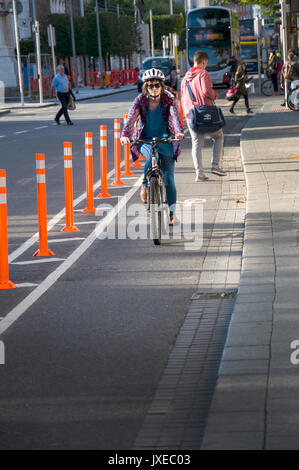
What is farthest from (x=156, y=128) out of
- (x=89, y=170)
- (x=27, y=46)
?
(x=27, y=46)

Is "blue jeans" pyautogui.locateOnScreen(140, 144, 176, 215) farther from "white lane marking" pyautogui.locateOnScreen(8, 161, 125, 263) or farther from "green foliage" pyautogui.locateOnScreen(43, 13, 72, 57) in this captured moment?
"green foliage" pyautogui.locateOnScreen(43, 13, 72, 57)

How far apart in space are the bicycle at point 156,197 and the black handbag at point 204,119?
4.40 metres

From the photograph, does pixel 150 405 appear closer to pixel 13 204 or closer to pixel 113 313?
pixel 113 313

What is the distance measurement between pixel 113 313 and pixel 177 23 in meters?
131

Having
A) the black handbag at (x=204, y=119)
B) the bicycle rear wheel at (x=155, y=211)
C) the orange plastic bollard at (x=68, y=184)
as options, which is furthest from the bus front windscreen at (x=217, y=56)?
the bicycle rear wheel at (x=155, y=211)

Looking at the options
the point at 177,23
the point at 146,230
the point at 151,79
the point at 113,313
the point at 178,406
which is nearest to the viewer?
the point at 178,406

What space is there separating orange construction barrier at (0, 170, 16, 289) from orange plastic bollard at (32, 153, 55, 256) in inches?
40.9

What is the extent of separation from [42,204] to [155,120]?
1894mm

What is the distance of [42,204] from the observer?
9.57m

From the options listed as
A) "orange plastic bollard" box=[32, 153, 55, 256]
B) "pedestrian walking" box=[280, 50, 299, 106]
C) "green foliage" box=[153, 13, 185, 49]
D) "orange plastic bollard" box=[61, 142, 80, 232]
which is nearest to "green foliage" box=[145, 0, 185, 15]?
"green foliage" box=[153, 13, 185, 49]

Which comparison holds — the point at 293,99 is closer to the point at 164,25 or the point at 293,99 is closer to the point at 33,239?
the point at 33,239

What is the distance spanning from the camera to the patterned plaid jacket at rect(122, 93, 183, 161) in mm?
10672

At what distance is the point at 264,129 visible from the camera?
2394 centimetres
